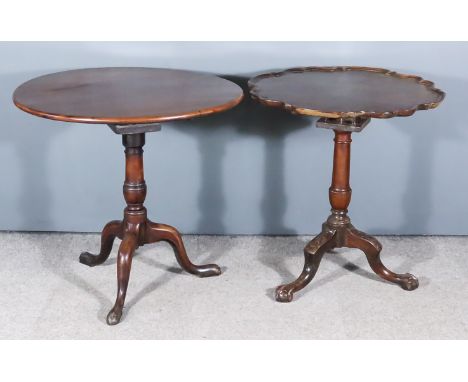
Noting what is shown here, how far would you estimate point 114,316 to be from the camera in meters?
3.18

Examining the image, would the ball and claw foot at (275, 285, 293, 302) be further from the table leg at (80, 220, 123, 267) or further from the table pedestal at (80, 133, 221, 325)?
the table leg at (80, 220, 123, 267)

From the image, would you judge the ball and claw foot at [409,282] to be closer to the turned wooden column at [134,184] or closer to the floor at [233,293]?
the floor at [233,293]

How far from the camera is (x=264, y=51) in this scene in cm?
361

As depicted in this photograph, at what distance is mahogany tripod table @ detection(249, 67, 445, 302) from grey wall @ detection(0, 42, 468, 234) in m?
0.20

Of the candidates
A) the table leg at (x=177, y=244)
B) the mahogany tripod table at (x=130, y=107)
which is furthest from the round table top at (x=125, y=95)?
the table leg at (x=177, y=244)

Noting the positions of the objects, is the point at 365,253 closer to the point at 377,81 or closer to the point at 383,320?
the point at 383,320

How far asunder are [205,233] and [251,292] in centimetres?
59

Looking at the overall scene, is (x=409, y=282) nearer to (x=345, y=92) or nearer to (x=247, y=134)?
(x=345, y=92)

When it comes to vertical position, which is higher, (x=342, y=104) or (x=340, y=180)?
(x=342, y=104)

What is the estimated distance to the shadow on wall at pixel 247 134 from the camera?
3.71 m

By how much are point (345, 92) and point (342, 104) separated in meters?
0.17

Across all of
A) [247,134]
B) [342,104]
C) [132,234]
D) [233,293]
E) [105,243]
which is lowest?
[233,293]

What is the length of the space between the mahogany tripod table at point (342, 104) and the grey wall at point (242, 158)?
20 centimetres

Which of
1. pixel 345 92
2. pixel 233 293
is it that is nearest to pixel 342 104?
pixel 345 92
